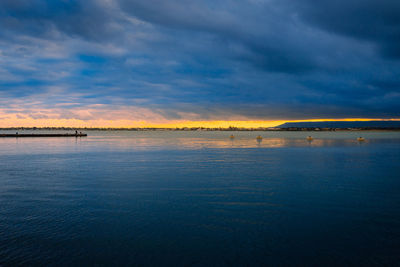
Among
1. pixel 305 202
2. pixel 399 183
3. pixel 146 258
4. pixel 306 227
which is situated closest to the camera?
pixel 146 258

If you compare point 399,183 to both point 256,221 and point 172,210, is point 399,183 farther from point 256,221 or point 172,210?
point 172,210

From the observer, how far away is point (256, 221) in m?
13.3

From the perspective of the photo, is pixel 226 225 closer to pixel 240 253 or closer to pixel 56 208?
pixel 240 253

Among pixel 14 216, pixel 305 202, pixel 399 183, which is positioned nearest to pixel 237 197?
pixel 305 202

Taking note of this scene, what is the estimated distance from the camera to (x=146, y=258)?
9648mm

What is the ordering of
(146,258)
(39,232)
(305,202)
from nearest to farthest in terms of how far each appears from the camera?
(146,258) → (39,232) → (305,202)

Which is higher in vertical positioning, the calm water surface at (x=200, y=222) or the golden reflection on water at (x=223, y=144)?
the golden reflection on water at (x=223, y=144)

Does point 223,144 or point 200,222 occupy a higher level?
point 223,144

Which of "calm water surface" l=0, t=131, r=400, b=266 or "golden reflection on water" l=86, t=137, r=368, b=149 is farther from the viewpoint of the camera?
"golden reflection on water" l=86, t=137, r=368, b=149

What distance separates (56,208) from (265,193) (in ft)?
41.0

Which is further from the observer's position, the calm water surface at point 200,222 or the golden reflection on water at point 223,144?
the golden reflection on water at point 223,144

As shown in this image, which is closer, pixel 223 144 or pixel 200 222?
pixel 200 222

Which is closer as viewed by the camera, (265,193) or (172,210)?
(172,210)

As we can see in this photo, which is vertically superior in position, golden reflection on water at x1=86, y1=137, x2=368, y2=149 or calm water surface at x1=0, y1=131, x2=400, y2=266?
golden reflection on water at x1=86, y1=137, x2=368, y2=149
